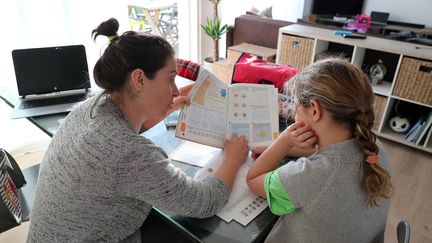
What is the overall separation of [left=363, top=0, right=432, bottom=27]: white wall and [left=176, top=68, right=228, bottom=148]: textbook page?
4520 millimetres

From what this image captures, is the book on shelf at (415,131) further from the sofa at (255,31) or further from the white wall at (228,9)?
the white wall at (228,9)

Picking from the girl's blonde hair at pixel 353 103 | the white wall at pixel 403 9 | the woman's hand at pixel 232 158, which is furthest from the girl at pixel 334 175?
the white wall at pixel 403 9

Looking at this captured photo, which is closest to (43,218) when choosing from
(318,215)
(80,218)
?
(80,218)

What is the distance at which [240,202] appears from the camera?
899 millimetres

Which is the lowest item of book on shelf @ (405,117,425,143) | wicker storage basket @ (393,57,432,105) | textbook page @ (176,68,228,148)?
book on shelf @ (405,117,425,143)

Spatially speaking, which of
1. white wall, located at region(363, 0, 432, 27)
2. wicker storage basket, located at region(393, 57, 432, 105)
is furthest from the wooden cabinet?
white wall, located at region(363, 0, 432, 27)

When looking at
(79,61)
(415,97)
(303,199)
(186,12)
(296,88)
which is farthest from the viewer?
(186,12)

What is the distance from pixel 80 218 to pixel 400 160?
2308mm

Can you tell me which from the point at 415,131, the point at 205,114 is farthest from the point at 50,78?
the point at 415,131

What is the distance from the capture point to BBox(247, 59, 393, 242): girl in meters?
0.78

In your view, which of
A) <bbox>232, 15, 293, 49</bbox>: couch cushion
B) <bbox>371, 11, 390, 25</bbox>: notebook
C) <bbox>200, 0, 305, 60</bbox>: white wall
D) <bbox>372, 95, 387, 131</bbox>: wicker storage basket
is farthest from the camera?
<bbox>371, 11, 390, 25</bbox>: notebook

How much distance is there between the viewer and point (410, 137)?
7.99ft

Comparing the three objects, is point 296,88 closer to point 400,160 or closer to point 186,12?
point 400,160

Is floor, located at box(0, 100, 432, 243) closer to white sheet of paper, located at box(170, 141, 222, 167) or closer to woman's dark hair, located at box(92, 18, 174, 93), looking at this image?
white sheet of paper, located at box(170, 141, 222, 167)
